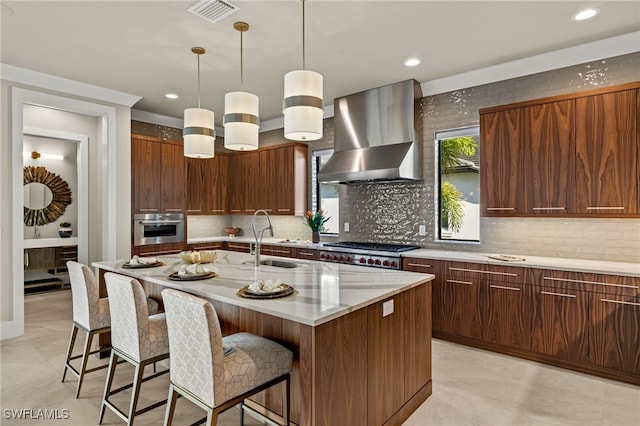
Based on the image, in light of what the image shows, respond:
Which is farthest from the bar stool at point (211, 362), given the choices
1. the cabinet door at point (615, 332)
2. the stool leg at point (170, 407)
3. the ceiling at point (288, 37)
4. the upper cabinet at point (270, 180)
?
the upper cabinet at point (270, 180)

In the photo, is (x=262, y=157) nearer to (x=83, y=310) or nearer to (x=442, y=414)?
(x=83, y=310)

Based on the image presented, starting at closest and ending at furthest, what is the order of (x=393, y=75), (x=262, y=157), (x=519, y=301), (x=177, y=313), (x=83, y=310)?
(x=177, y=313), (x=83, y=310), (x=519, y=301), (x=393, y=75), (x=262, y=157)

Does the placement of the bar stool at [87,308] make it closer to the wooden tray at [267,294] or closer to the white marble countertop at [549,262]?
the wooden tray at [267,294]

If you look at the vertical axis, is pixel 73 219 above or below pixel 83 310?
above

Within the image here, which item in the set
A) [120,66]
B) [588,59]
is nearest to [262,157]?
[120,66]

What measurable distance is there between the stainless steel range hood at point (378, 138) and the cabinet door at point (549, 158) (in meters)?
1.21

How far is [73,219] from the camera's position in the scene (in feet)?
22.2

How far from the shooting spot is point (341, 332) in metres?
1.86

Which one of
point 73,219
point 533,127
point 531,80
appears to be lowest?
point 73,219

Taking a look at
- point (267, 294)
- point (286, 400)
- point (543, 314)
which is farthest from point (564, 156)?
point (286, 400)

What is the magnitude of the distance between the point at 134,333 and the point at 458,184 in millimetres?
3667

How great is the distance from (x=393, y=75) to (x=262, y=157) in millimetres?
2603

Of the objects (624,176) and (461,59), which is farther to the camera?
(461,59)

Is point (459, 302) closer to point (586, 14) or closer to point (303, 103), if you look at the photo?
point (303, 103)
